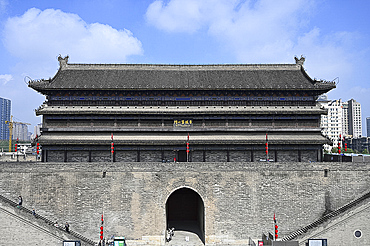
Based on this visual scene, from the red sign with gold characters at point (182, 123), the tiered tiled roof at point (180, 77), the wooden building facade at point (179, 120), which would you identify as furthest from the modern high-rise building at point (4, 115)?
the red sign with gold characters at point (182, 123)

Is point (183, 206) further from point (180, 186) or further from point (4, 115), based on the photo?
point (4, 115)

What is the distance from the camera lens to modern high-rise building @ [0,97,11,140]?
13938 centimetres

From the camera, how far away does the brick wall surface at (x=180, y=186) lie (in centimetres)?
2323

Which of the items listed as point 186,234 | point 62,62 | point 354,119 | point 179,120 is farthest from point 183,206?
point 354,119

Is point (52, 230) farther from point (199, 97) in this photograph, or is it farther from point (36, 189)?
point (199, 97)

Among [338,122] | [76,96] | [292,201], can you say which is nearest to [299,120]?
[292,201]

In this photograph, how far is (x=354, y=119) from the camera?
375 ft

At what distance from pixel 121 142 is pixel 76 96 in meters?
7.68

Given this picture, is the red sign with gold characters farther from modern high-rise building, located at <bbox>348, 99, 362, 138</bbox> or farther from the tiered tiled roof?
modern high-rise building, located at <bbox>348, 99, 362, 138</bbox>

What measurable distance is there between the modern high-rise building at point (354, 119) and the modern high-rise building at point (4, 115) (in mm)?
170512

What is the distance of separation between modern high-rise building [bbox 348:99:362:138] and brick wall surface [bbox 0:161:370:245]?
346ft

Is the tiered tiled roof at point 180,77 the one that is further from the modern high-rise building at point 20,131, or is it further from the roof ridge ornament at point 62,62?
the modern high-rise building at point 20,131

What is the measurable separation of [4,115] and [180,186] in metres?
156

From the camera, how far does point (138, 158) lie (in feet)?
91.6
